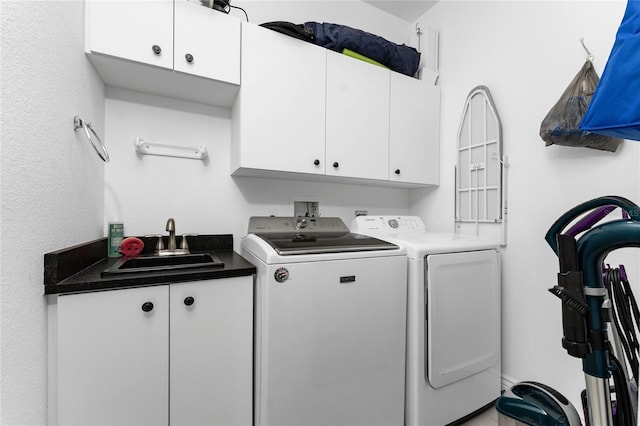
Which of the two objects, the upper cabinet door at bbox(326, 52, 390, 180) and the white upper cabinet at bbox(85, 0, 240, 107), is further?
the upper cabinet door at bbox(326, 52, 390, 180)

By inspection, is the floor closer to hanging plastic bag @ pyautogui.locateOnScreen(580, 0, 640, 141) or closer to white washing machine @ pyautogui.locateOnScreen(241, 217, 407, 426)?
white washing machine @ pyautogui.locateOnScreen(241, 217, 407, 426)

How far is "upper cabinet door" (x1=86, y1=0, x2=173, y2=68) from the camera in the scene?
4.34 feet

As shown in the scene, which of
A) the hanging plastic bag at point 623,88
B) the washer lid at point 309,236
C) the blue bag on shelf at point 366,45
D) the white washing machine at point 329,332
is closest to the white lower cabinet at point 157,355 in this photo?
the white washing machine at point 329,332

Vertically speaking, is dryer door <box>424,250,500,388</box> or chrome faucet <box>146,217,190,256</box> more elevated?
chrome faucet <box>146,217,190,256</box>

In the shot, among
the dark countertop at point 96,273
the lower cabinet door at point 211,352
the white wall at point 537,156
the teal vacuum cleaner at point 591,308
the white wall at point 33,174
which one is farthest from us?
the white wall at point 537,156

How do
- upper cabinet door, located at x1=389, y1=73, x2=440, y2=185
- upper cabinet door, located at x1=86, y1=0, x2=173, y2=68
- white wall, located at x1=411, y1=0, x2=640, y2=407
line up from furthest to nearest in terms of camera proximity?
1. upper cabinet door, located at x1=389, y1=73, x2=440, y2=185
2. white wall, located at x1=411, y1=0, x2=640, y2=407
3. upper cabinet door, located at x1=86, y1=0, x2=173, y2=68

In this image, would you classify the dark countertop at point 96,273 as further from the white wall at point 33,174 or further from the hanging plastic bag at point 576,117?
the hanging plastic bag at point 576,117

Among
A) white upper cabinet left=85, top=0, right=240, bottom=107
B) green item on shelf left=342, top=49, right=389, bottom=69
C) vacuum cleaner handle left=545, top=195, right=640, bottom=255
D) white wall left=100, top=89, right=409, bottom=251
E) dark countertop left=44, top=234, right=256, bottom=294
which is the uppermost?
green item on shelf left=342, top=49, right=389, bottom=69

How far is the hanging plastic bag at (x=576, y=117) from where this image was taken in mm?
1349

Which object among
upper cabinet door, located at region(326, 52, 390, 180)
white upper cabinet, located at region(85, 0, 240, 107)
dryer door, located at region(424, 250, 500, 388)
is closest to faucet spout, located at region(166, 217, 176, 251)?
white upper cabinet, located at region(85, 0, 240, 107)

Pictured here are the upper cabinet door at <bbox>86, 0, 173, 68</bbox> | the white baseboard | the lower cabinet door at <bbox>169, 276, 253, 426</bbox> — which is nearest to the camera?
the lower cabinet door at <bbox>169, 276, 253, 426</bbox>

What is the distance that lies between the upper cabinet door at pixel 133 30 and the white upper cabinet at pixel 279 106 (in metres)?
0.39

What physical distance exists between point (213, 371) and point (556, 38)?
8.34 ft

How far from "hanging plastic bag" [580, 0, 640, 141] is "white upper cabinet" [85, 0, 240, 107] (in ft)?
5.07
